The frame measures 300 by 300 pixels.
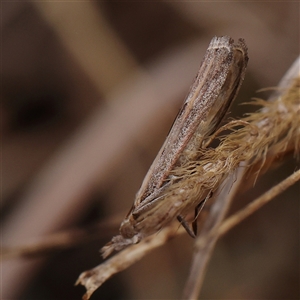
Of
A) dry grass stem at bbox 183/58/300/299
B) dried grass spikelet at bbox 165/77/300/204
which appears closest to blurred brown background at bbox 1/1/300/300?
dry grass stem at bbox 183/58/300/299

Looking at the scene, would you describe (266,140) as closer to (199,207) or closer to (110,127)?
(199,207)

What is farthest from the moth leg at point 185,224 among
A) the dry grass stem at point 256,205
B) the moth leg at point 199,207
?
the dry grass stem at point 256,205

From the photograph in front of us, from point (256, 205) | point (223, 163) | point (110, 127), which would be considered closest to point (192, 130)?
point (223, 163)

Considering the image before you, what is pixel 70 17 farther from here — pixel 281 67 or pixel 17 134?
pixel 281 67

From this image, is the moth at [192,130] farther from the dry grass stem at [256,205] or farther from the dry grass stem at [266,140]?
the dry grass stem at [256,205]

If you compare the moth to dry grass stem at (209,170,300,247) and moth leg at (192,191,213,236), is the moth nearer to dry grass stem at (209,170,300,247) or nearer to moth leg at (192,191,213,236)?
moth leg at (192,191,213,236)
